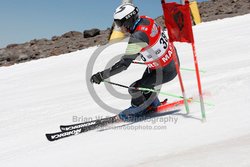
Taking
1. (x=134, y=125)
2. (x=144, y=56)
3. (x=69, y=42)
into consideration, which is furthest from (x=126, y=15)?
(x=69, y=42)

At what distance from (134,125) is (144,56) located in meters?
1.15

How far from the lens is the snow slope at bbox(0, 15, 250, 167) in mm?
4211

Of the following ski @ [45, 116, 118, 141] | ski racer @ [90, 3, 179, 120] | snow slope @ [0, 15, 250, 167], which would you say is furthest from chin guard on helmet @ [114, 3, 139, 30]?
ski @ [45, 116, 118, 141]

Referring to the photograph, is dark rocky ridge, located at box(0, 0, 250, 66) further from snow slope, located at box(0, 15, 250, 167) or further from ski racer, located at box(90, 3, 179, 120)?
ski racer, located at box(90, 3, 179, 120)

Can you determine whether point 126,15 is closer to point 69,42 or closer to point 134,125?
point 134,125

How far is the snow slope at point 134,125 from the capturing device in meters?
4.21

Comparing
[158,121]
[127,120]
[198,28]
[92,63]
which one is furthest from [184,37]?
[198,28]

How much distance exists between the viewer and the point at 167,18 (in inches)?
230

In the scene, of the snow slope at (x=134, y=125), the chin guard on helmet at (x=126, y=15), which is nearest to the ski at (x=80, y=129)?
the snow slope at (x=134, y=125)

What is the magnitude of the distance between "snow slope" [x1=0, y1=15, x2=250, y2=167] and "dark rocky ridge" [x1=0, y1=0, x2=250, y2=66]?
31.6 feet

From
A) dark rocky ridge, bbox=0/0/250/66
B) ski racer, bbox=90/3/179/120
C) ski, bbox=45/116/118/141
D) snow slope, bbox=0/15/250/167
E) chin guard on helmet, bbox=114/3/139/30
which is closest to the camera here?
snow slope, bbox=0/15/250/167

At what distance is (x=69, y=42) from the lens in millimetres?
26766

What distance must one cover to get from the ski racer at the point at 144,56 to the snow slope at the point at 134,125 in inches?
26.1

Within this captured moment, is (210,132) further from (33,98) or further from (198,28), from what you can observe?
(198,28)
